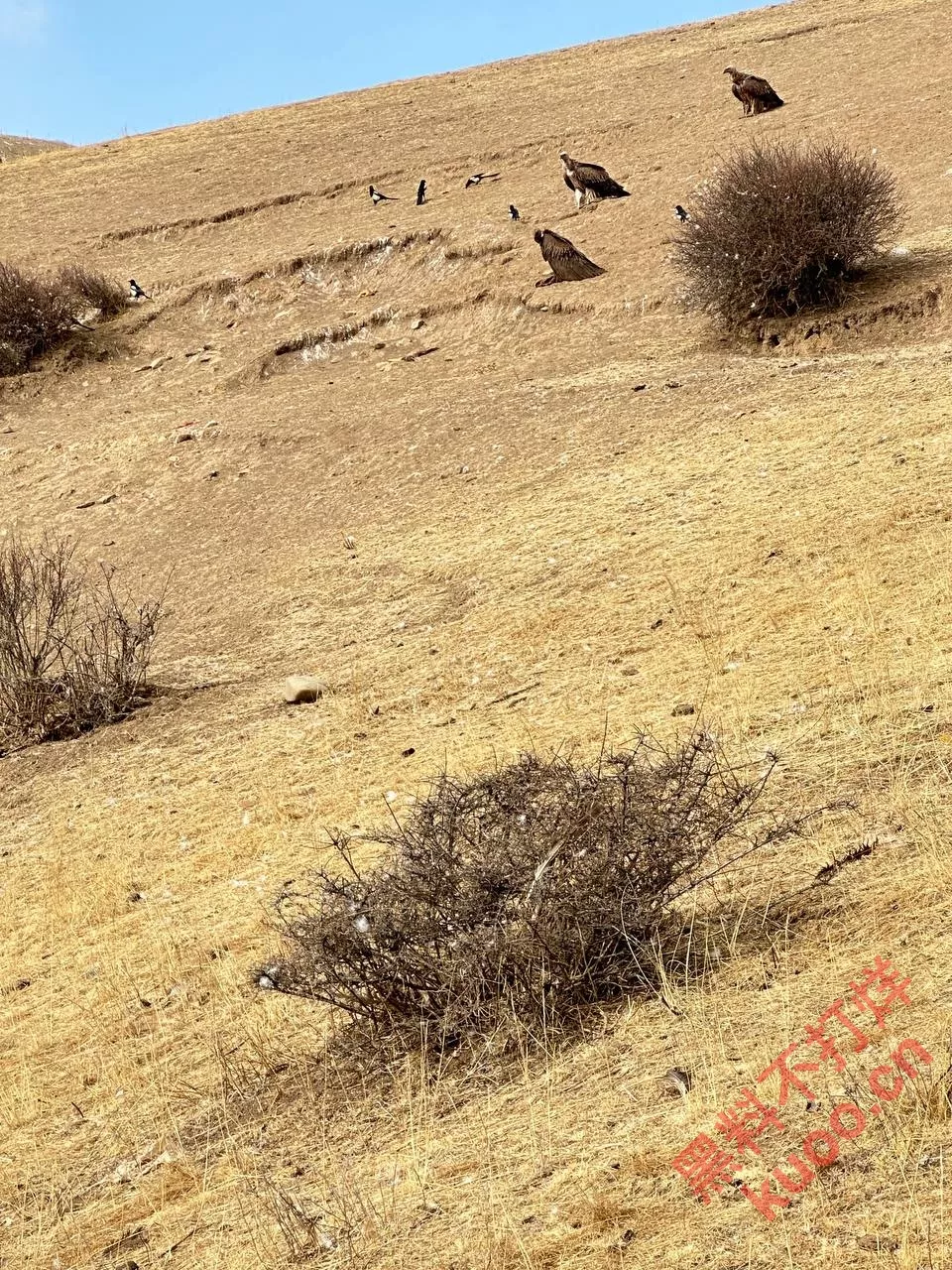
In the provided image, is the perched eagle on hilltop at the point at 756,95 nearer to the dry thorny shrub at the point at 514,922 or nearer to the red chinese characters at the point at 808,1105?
the dry thorny shrub at the point at 514,922

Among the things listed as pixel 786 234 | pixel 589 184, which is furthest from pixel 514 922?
pixel 589 184

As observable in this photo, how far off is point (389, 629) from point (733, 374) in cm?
460

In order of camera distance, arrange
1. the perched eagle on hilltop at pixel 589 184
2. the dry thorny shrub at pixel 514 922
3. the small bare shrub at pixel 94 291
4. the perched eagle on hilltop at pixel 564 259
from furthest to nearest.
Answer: the small bare shrub at pixel 94 291 → the perched eagle on hilltop at pixel 589 184 → the perched eagle on hilltop at pixel 564 259 → the dry thorny shrub at pixel 514 922

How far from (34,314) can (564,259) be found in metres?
8.53

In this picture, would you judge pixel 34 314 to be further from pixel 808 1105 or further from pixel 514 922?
pixel 808 1105

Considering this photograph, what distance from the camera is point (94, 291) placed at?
21.4m

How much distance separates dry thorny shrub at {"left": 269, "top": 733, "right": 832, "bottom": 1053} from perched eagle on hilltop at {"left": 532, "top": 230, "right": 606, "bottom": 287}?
12.7m

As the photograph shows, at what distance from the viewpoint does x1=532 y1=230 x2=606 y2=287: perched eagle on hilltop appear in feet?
54.1

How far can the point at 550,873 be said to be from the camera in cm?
441

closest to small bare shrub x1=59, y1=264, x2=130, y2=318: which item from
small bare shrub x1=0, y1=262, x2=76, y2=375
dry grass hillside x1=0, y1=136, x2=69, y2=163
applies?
small bare shrub x1=0, y1=262, x2=76, y2=375

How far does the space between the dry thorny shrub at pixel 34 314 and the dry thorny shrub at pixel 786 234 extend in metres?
10.9

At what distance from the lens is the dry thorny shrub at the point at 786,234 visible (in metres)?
12.9

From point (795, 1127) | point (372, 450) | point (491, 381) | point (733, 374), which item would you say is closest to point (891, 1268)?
point (795, 1127)

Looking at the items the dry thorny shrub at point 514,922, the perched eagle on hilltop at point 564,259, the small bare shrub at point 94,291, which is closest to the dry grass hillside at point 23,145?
the small bare shrub at point 94,291
